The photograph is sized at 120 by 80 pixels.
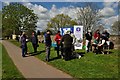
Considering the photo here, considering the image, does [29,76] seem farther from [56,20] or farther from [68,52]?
[56,20]

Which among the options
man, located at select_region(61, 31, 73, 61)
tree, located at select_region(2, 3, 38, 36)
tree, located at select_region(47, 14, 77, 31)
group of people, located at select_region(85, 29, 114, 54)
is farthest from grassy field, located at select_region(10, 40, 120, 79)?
tree, located at select_region(47, 14, 77, 31)

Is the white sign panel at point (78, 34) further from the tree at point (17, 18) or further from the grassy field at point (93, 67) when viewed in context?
the tree at point (17, 18)

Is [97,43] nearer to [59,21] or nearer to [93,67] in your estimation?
[93,67]

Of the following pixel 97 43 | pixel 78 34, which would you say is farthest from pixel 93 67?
pixel 78 34

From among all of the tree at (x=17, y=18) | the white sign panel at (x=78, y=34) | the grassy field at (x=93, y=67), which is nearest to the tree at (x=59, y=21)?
the tree at (x=17, y=18)

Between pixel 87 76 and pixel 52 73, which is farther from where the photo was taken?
pixel 52 73

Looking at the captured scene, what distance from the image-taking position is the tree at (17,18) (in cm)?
7362

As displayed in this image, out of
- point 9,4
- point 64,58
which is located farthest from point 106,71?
point 9,4

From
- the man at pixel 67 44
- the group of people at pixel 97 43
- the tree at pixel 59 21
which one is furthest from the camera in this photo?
the tree at pixel 59 21

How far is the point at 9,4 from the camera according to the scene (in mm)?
77375

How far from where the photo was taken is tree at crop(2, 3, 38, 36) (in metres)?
73.6

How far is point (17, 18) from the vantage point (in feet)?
242

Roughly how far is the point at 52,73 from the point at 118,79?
10.5 feet

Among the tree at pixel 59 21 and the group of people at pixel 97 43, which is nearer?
the group of people at pixel 97 43
